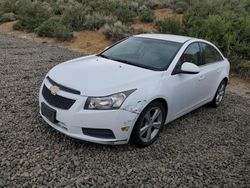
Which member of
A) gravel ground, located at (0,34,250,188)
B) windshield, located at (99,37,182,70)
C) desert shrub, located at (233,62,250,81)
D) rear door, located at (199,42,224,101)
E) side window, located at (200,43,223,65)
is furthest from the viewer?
desert shrub, located at (233,62,250,81)

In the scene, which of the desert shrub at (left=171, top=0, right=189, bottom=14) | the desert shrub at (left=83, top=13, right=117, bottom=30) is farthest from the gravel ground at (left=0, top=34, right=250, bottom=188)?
the desert shrub at (left=171, top=0, right=189, bottom=14)

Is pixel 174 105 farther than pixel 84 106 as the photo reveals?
Yes

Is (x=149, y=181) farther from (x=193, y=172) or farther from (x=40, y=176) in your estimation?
(x=40, y=176)

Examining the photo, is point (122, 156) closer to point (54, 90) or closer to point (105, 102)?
point (105, 102)

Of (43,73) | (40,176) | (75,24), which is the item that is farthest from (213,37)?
(40,176)

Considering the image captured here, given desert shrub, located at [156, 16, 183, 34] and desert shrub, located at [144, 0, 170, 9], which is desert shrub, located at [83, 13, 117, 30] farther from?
desert shrub, located at [144, 0, 170, 9]

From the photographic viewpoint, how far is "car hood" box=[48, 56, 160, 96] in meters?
4.20

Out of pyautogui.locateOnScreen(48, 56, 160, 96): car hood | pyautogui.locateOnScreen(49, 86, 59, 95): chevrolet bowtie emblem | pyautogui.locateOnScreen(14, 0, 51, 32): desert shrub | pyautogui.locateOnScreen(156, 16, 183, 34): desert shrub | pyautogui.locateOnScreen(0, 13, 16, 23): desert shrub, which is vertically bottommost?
pyautogui.locateOnScreen(0, 13, 16, 23): desert shrub

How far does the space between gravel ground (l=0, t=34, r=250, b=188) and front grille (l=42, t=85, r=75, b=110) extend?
21.0 inches

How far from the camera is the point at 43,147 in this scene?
14.1ft

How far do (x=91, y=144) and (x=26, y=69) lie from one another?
4450mm

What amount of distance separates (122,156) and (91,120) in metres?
0.67

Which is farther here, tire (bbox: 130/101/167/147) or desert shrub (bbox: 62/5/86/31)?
desert shrub (bbox: 62/5/86/31)

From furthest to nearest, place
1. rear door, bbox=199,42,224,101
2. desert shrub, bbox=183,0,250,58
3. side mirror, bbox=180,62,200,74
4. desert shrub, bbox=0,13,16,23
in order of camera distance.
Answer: desert shrub, bbox=0,13,16,23, desert shrub, bbox=183,0,250,58, rear door, bbox=199,42,224,101, side mirror, bbox=180,62,200,74
